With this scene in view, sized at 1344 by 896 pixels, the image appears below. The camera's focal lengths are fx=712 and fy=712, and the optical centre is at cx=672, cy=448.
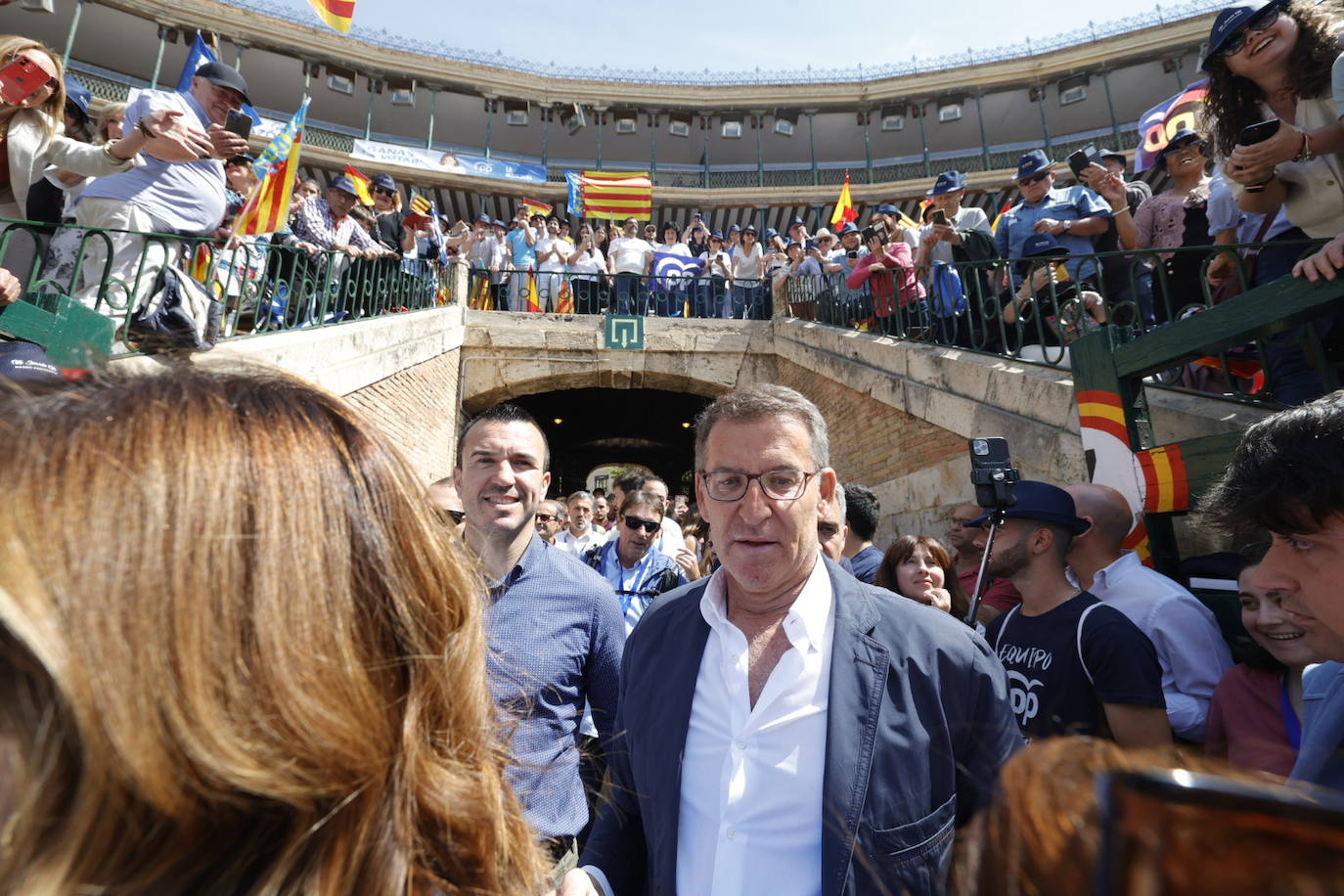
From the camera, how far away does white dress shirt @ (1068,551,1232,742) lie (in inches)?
104

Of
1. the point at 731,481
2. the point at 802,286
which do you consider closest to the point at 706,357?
the point at 802,286

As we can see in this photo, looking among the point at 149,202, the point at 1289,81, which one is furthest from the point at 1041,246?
the point at 149,202

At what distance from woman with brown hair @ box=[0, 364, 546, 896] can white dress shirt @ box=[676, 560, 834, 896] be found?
887 millimetres

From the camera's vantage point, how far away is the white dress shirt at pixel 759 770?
1598 millimetres

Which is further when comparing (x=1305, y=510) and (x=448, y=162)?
(x=448, y=162)

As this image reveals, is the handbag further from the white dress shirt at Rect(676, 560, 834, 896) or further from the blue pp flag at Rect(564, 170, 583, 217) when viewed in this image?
the blue pp flag at Rect(564, 170, 583, 217)

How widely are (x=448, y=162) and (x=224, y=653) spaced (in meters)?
27.5

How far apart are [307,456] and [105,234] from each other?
15.6 ft

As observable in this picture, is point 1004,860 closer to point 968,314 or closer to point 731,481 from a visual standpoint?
point 731,481

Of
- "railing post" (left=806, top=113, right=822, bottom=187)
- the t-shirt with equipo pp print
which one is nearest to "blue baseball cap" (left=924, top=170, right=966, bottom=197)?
the t-shirt with equipo pp print

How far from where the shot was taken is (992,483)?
10.1 feet

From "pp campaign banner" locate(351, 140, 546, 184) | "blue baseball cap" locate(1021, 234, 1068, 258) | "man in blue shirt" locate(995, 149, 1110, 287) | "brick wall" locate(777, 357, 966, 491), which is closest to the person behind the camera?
"man in blue shirt" locate(995, 149, 1110, 287)

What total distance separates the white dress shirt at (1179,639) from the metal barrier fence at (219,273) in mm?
5242

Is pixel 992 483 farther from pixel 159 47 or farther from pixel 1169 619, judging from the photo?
pixel 159 47
